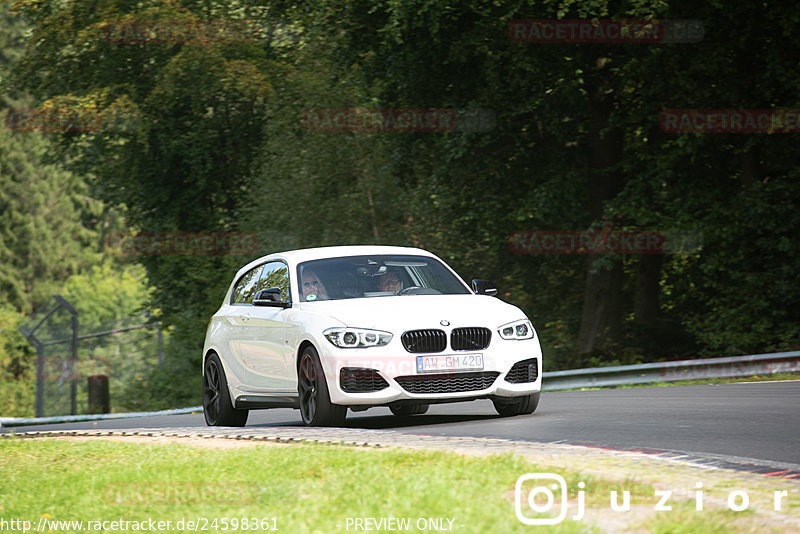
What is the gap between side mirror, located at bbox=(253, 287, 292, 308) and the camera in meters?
12.6

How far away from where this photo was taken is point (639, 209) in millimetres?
24516

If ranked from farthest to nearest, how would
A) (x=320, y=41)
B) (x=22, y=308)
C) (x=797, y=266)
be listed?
1. (x=22, y=308)
2. (x=320, y=41)
3. (x=797, y=266)

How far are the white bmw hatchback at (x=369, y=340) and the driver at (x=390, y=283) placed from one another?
0.5 inches

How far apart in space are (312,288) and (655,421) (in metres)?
3.48

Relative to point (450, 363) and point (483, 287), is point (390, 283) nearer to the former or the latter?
point (483, 287)

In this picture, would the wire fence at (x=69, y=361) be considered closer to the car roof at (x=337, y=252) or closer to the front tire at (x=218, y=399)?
the front tire at (x=218, y=399)

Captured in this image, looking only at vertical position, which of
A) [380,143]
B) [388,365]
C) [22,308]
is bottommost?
[22,308]

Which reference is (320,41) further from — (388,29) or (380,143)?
(388,29)

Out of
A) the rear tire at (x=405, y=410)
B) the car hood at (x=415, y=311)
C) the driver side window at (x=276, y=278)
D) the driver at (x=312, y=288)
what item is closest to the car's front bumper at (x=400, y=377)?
the car hood at (x=415, y=311)

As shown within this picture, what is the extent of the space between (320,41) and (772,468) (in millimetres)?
24614

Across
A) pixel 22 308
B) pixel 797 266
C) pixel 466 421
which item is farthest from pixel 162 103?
pixel 22 308

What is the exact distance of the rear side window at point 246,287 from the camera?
46.3 feet

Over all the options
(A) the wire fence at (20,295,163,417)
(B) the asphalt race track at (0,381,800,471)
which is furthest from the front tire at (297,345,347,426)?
(A) the wire fence at (20,295,163,417)

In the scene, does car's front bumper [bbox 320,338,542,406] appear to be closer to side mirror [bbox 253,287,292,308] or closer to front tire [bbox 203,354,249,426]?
side mirror [bbox 253,287,292,308]
